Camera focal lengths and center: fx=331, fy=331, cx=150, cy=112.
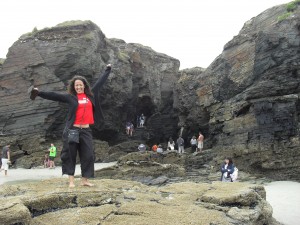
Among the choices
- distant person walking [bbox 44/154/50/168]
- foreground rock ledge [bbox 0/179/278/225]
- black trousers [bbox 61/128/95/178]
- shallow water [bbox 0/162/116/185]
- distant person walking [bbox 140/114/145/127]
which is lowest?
shallow water [bbox 0/162/116/185]

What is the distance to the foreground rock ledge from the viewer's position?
545 centimetres

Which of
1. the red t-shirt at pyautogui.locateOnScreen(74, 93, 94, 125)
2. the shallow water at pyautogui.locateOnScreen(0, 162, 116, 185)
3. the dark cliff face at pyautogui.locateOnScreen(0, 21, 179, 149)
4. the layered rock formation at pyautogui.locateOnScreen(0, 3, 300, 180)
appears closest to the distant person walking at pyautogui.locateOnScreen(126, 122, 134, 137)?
the dark cliff face at pyautogui.locateOnScreen(0, 21, 179, 149)

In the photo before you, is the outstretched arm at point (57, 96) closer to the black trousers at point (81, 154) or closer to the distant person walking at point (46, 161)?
the black trousers at point (81, 154)

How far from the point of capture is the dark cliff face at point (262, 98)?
23078mm

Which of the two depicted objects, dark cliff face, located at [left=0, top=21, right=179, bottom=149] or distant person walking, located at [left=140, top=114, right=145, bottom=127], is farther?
distant person walking, located at [left=140, top=114, right=145, bottom=127]

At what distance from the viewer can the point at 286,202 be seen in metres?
13.9

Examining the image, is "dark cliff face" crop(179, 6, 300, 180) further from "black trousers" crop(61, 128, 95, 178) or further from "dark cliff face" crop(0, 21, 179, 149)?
"black trousers" crop(61, 128, 95, 178)

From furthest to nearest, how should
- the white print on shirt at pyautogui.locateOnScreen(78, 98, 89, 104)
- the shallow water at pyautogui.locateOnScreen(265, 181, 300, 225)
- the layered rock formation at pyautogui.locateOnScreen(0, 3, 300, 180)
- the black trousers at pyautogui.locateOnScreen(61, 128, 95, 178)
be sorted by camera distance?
the layered rock formation at pyautogui.locateOnScreen(0, 3, 300, 180), the shallow water at pyautogui.locateOnScreen(265, 181, 300, 225), the white print on shirt at pyautogui.locateOnScreen(78, 98, 89, 104), the black trousers at pyautogui.locateOnScreen(61, 128, 95, 178)

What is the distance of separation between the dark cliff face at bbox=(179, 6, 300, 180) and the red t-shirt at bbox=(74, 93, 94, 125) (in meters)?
18.3

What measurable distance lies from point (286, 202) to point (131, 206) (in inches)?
395

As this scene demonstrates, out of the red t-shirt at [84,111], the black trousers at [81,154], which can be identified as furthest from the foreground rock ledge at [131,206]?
the red t-shirt at [84,111]

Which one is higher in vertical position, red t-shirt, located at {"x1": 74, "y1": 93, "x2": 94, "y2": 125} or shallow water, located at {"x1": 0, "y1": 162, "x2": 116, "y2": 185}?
red t-shirt, located at {"x1": 74, "y1": 93, "x2": 94, "y2": 125}

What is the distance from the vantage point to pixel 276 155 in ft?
76.0

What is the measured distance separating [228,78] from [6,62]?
2265 centimetres
